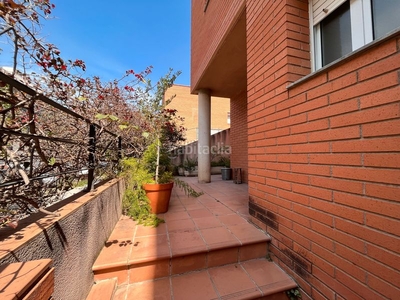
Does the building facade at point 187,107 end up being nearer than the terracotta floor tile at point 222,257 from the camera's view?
No

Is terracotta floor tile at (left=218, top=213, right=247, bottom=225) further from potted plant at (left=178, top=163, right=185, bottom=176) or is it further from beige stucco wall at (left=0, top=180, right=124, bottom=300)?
potted plant at (left=178, top=163, right=185, bottom=176)

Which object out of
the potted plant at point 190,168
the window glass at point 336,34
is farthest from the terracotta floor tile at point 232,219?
the potted plant at point 190,168

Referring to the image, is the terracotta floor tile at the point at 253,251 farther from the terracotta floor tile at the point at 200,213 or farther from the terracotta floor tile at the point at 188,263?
the terracotta floor tile at the point at 200,213

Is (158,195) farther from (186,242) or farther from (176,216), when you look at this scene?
(186,242)

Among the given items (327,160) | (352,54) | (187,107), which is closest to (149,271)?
(327,160)

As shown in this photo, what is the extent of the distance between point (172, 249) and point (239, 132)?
14.4 ft

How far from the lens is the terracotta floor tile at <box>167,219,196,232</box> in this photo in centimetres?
217

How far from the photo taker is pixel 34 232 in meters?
0.91

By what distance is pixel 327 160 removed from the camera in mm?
1320

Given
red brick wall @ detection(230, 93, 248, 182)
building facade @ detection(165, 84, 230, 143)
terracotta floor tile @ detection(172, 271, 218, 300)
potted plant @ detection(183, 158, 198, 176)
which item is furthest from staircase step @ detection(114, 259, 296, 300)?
building facade @ detection(165, 84, 230, 143)

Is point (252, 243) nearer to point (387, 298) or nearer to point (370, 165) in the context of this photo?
point (387, 298)

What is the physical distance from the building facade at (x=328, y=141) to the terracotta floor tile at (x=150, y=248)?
3.86 feet

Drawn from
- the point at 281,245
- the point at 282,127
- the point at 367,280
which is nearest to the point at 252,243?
the point at 281,245

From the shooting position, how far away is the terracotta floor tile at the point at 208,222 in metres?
2.24
